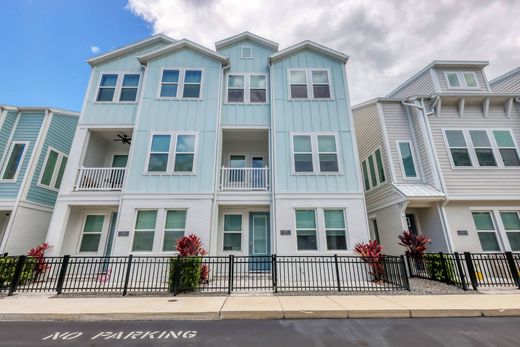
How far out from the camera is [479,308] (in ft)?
19.5

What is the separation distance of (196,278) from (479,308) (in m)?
8.09

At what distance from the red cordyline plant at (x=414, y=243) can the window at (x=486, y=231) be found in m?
2.82

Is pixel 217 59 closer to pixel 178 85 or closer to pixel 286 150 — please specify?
pixel 178 85

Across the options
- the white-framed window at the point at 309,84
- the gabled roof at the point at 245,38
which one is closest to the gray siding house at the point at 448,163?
the white-framed window at the point at 309,84

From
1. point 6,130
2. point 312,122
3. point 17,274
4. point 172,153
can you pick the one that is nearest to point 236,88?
point 312,122

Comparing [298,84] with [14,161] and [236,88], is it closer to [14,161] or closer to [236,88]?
[236,88]

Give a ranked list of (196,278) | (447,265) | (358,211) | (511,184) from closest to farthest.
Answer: (196,278), (447,265), (358,211), (511,184)

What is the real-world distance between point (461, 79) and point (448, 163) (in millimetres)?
6093

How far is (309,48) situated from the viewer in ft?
43.0

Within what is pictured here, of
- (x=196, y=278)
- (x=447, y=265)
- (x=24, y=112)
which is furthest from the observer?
(x=24, y=112)

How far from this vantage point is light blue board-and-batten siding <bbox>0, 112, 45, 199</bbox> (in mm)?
11414

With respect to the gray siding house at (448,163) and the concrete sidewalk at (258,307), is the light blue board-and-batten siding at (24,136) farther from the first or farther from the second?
the gray siding house at (448,163)

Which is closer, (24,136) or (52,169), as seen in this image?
(24,136)

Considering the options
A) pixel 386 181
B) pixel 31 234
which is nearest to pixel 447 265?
pixel 386 181
